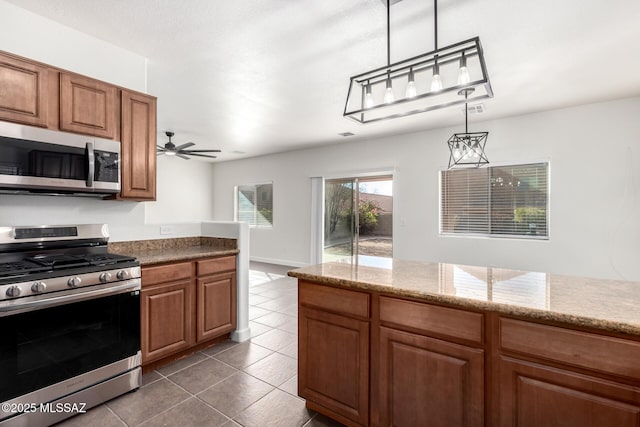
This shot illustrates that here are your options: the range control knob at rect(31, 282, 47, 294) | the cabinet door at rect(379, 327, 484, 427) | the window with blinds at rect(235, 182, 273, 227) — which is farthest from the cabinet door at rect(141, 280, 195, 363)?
the window with blinds at rect(235, 182, 273, 227)

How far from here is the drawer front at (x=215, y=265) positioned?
2.73 meters

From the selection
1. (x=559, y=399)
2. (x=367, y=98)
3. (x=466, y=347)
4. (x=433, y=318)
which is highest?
(x=367, y=98)

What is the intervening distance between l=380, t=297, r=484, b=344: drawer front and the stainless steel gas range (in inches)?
71.3

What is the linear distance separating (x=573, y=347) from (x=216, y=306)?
262 cm

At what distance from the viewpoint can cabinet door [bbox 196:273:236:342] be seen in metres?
2.75

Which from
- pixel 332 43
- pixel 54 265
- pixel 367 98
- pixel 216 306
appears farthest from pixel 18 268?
pixel 332 43

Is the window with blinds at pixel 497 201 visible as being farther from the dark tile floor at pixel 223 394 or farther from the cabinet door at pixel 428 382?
the cabinet door at pixel 428 382

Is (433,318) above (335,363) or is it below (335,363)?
above

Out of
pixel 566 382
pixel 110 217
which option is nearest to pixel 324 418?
pixel 566 382

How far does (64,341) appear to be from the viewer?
189cm

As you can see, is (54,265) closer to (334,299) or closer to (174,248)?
(174,248)

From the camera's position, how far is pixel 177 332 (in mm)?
2580

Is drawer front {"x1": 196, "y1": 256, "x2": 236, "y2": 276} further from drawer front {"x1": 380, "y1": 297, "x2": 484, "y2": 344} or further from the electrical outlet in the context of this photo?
drawer front {"x1": 380, "y1": 297, "x2": 484, "y2": 344}

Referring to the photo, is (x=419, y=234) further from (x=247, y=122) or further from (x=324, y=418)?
(x=324, y=418)
